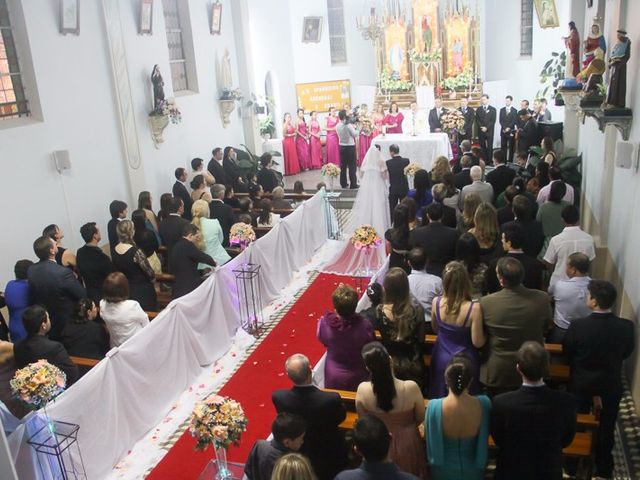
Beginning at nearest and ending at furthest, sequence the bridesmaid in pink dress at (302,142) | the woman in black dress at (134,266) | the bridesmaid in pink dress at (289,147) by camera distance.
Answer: the woman in black dress at (134,266)
the bridesmaid in pink dress at (289,147)
the bridesmaid in pink dress at (302,142)

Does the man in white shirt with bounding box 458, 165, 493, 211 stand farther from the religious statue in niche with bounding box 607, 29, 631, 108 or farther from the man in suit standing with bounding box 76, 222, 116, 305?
the man in suit standing with bounding box 76, 222, 116, 305

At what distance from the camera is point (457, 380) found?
135 inches

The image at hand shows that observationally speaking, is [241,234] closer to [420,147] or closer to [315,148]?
[420,147]

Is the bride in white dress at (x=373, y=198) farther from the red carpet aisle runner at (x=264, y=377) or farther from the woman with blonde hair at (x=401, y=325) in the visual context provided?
the woman with blonde hair at (x=401, y=325)

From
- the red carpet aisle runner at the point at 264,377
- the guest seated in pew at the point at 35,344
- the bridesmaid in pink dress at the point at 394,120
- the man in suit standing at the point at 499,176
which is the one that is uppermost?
the bridesmaid in pink dress at the point at 394,120

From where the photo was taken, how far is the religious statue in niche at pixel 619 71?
18.8 ft

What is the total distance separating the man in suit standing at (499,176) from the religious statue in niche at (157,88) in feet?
18.7

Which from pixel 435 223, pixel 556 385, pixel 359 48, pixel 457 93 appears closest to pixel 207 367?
pixel 435 223

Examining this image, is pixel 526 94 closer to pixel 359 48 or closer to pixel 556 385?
pixel 359 48

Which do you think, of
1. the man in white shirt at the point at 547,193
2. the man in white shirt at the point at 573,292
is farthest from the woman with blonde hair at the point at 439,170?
the man in white shirt at the point at 573,292

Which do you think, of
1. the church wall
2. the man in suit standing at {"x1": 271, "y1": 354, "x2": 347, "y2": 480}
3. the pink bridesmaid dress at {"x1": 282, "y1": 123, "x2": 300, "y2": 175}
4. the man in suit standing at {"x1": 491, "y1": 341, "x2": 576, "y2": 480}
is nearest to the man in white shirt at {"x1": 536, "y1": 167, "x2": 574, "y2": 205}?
the man in suit standing at {"x1": 491, "y1": 341, "x2": 576, "y2": 480}

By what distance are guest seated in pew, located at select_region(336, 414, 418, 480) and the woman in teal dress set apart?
59 cm

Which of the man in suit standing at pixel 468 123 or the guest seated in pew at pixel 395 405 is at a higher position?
the man in suit standing at pixel 468 123

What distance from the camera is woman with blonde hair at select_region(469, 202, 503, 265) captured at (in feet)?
19.6
